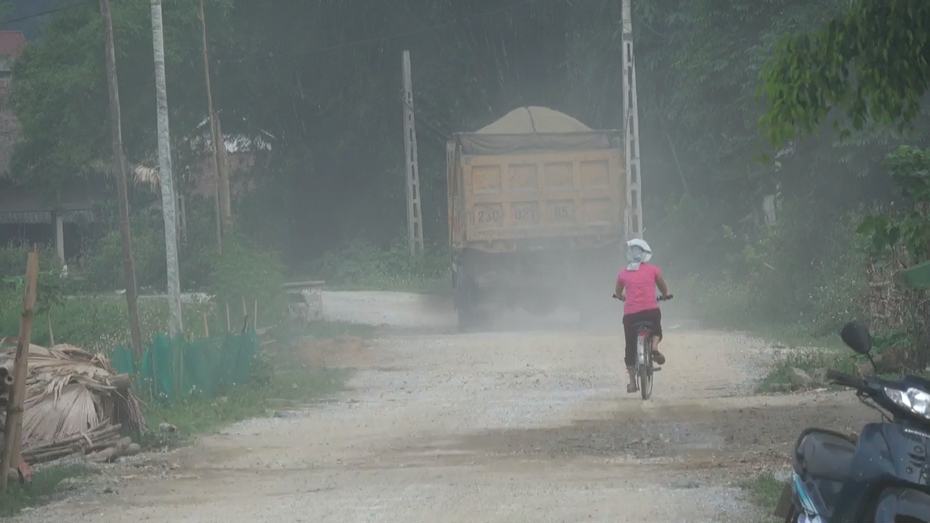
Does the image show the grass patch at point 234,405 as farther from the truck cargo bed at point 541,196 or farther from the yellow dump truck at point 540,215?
the truck cargo bed at point 541,196

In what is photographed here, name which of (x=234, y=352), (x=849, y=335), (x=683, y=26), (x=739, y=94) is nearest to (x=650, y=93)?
(x=683, y=26)

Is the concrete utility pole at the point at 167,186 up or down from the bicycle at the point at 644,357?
up

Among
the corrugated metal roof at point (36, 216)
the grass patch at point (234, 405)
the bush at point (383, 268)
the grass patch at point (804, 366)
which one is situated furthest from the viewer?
the corrugated metal roof at point (36, 216)

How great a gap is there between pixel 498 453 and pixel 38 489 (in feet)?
11.7

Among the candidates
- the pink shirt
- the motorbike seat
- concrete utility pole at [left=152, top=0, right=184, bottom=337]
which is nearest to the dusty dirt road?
the pink shirt

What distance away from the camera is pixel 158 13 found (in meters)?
19.4

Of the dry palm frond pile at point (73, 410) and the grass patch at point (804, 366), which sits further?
the grass patch at point (804, 366)

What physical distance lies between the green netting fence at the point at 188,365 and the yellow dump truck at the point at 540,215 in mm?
7727

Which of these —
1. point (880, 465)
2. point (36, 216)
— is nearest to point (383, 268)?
point (36, 216)

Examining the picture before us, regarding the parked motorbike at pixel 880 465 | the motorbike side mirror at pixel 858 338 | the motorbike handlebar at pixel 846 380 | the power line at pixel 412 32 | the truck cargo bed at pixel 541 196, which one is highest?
the power line at pixel 412 32

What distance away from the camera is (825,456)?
5.54 metres

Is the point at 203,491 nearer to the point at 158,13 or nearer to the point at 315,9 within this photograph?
the point at 158,13

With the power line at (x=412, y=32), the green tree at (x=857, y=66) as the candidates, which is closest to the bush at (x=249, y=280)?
the green tree at (x=857, y=66)

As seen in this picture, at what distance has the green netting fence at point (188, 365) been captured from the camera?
14422 mm
